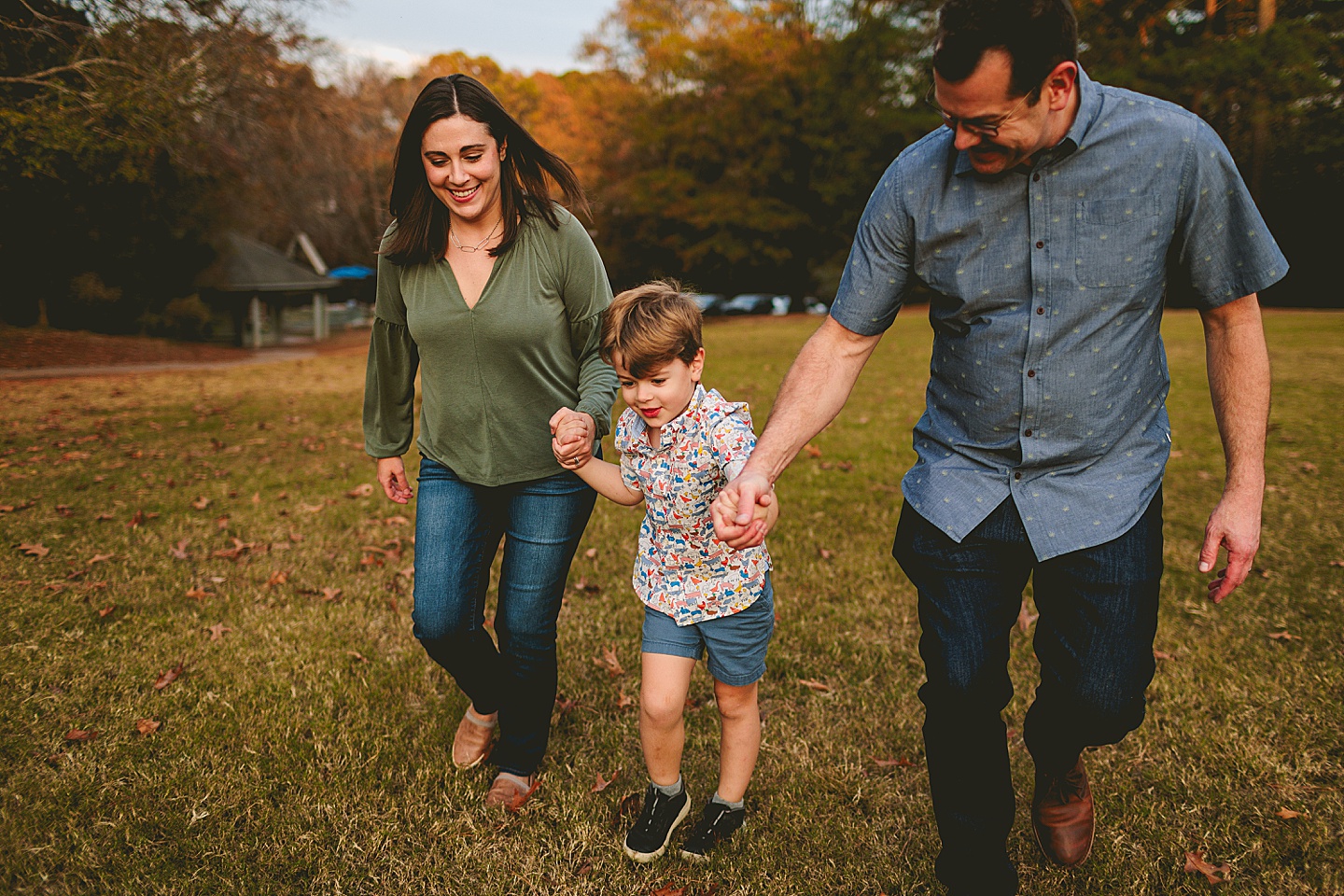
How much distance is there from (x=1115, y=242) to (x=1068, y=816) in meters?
1.94

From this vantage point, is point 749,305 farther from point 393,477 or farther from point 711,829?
point 711,829

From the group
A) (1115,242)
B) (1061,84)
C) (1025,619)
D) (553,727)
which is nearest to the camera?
(1061,84)

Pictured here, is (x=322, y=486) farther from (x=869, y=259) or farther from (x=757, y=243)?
(x=757, y=243)

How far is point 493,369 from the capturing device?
124 inches

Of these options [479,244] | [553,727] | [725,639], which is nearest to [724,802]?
[725,639]

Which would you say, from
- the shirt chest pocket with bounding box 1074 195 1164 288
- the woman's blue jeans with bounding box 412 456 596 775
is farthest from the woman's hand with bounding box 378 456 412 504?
the shirt chest pocket with bounding box 1074 195 1164 288

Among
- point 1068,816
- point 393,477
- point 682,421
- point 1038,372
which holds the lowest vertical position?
point 1068,816

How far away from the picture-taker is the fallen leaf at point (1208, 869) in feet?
9.66

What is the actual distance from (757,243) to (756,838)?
37225mm

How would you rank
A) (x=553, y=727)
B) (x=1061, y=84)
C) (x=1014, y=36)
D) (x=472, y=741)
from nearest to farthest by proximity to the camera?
1. (x=1014, y=36)
2. (x=1061, y=84)
3. (x=472, y=741)
4. (x=553, y=727)

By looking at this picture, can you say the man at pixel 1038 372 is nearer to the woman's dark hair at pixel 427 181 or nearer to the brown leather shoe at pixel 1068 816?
the brown leather shoe at pixel 1068 816

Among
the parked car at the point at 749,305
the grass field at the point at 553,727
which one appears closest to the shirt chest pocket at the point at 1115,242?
the grass field at the point at 553,727

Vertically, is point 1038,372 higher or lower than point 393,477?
higher

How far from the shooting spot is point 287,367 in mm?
22375
